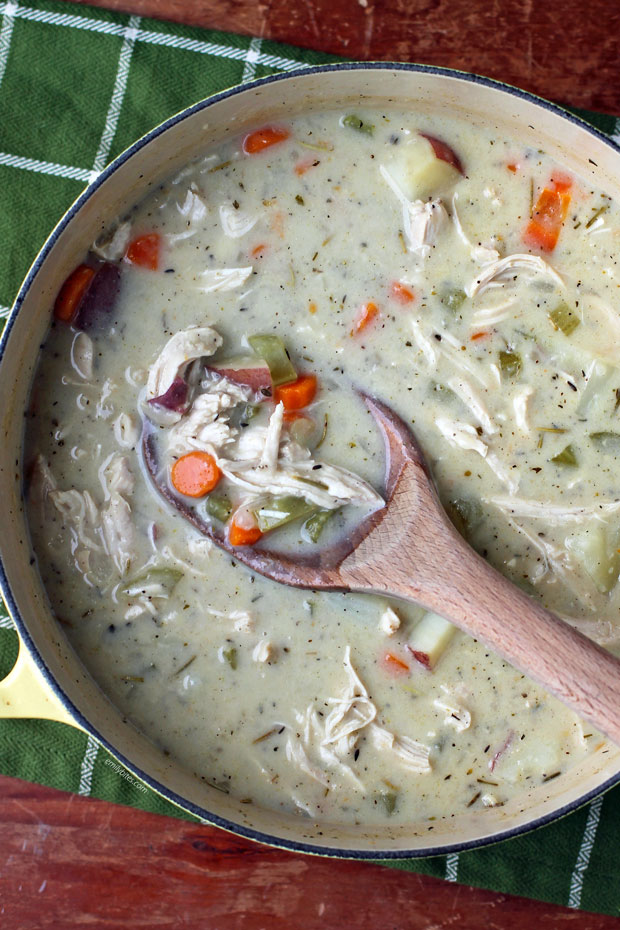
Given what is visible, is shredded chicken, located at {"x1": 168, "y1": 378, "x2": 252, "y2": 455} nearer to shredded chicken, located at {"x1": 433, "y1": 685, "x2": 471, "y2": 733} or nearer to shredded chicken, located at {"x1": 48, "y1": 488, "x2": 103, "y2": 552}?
shredded chicken, located at {"x1": 48, "y1": 488, "x2": 103, "y2": 552}

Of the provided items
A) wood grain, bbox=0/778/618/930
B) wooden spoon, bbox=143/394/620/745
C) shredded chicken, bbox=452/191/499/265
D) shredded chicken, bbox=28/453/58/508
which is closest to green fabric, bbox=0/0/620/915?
wood grain, bbox=0/778/618/930

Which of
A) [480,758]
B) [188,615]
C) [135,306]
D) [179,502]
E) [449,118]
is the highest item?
[449,118]

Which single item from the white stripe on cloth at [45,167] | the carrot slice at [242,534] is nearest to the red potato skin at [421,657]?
the carrot slice at [242,534]

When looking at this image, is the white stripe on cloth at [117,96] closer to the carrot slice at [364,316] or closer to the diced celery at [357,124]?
the diced celery at [357,124]

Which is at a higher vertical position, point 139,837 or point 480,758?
point 480,758

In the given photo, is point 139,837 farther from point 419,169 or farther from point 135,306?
point 419,169

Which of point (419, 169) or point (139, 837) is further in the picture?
point (139, 837)

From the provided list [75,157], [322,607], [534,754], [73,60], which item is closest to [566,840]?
[534,754]
